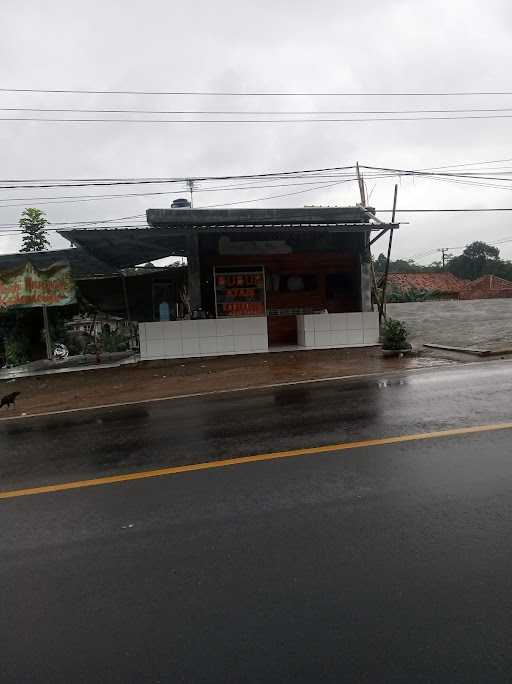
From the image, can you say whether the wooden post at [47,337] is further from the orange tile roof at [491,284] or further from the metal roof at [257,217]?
the orange tile roof at [491,284]

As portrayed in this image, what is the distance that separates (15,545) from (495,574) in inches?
122

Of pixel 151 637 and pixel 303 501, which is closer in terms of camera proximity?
pixel 151 637


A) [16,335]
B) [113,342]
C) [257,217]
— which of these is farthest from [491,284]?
[16,335]

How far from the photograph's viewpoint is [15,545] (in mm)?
3410

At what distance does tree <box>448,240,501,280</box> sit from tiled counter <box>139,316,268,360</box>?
53.7m

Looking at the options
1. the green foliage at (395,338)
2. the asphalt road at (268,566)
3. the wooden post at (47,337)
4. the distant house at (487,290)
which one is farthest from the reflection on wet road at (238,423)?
the distant house at (487,290)

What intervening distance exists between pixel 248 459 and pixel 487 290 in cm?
3474

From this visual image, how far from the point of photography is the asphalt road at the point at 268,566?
2.23m

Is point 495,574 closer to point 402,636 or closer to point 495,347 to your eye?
point 402,636

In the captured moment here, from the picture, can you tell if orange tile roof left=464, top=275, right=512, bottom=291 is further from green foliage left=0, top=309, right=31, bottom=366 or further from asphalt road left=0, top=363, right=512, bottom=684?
asphalt road left=0, top=363, right=512, bottom=684

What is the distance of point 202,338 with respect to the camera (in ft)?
48.7

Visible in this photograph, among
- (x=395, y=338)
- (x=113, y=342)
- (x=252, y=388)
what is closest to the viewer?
(x=252, y=388)

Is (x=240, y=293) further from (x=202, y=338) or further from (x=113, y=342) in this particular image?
(x=113, y=342)

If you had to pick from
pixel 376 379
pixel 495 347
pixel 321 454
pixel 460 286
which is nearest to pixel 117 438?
pixel 321 454
